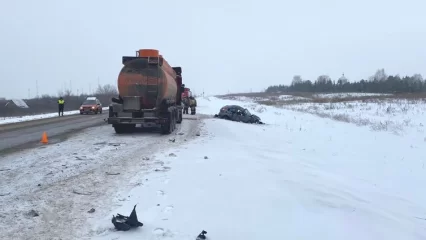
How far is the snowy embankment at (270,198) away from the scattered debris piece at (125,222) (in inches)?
3.4

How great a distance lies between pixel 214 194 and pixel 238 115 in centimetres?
2174

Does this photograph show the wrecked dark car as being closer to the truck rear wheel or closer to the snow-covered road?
the truck rear wheel

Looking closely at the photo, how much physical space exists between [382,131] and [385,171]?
34.0 ft

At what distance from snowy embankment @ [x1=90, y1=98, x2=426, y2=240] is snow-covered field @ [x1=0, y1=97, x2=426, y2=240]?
0.06 ft

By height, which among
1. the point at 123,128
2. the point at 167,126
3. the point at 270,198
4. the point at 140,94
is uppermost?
the point at 140,94

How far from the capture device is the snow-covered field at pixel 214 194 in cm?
538

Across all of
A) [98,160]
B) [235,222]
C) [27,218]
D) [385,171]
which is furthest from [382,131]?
[27,218]

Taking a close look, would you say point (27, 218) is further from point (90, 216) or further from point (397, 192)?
point (397, 192)

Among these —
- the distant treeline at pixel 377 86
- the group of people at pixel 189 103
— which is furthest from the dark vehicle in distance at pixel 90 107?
the distant treeline at pixel 377 86

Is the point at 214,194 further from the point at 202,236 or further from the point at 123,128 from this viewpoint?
the point at 123,128

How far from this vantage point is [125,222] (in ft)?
16.7

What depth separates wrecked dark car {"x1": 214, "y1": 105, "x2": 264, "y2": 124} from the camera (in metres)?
28.1

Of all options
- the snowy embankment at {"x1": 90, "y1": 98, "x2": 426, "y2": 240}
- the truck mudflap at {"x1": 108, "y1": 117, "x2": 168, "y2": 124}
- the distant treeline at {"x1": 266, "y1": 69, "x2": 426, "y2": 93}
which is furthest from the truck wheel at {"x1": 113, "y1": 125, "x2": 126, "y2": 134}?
the distant treeline at {"x1": 266, "y1": 69, "x2": 426, "y2": 93}

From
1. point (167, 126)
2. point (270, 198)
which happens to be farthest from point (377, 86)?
point (270, 198)
